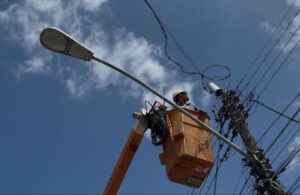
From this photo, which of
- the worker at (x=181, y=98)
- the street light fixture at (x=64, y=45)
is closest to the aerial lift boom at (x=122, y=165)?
the worker at (x=181, y=98)

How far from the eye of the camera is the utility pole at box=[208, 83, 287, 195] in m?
8.07

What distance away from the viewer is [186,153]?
6.36m

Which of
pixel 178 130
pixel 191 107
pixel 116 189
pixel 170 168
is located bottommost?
pixel 116 189

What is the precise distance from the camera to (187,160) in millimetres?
6410

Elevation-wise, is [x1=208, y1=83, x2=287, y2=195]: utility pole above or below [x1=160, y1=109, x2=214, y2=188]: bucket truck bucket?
above

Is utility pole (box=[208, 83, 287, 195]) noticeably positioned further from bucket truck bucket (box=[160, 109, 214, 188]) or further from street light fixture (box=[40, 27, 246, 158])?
street light fixture (box=[40, 27, 246, 158])

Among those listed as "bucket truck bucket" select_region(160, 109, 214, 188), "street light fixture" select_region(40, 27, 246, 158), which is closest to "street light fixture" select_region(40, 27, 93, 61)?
"street light fixture" select_region(40, 27, 246, 158)

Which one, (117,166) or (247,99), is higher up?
(247,99)

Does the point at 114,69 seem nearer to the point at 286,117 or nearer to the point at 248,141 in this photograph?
the point at 286,117

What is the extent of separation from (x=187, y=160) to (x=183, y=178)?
0.44 m

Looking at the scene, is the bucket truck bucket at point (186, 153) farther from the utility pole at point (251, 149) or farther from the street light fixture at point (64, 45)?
the street light fixture at point (64, 45)

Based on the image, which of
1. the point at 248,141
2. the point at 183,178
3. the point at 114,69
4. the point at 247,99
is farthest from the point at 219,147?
the point at 114,69

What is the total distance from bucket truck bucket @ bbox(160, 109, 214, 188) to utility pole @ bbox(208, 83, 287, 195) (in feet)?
2.04

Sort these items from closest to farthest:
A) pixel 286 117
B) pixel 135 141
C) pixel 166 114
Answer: pixel 166 114, pixel 135 141, pixel 286 117
